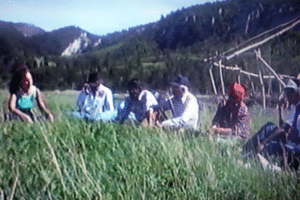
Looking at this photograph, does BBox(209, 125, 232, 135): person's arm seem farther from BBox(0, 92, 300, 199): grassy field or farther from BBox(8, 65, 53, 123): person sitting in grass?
BBox(8, 65, 53, 123): person sitting in grass

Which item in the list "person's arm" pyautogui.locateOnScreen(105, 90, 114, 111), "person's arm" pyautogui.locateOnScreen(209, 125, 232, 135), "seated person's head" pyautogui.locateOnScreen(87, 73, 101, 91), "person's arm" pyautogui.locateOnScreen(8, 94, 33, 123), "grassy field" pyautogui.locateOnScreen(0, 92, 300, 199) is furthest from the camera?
"seated person's head" pyautogui.locateOnScreen(87, 73, 101, 91)

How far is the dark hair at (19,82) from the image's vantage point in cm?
392

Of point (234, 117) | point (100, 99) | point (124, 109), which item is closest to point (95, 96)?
point (100, 99)

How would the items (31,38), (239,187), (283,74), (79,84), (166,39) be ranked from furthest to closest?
(166,39) < (283,74) < (79,84) < (31,38) < (239,187)

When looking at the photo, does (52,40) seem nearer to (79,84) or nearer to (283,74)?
(79,84)

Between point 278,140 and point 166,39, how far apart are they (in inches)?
175

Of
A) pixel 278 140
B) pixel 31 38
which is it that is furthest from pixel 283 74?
pixel 31 38

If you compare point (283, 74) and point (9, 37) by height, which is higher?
point (9, 37)

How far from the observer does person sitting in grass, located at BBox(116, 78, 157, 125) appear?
14.4 ft

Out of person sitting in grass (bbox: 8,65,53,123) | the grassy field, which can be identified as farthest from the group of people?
the grassy field

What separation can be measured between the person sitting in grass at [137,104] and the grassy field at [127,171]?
1368 millimetres

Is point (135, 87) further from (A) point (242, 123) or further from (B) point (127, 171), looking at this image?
(B) point (127, 171)

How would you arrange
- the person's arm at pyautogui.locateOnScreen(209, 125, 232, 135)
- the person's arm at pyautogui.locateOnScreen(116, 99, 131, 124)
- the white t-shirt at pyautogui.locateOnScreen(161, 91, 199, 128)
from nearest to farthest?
the person's arm at pyautogui.locateOnScreen(209, 125, 232, 135) < the white t-shirt at pyautogui.locateOnScreen(161, 91, 199, 128) < the person's arm at pyautogui.locateOnScreen(116, 99, 131, 124)

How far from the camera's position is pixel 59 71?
3.99 metres
